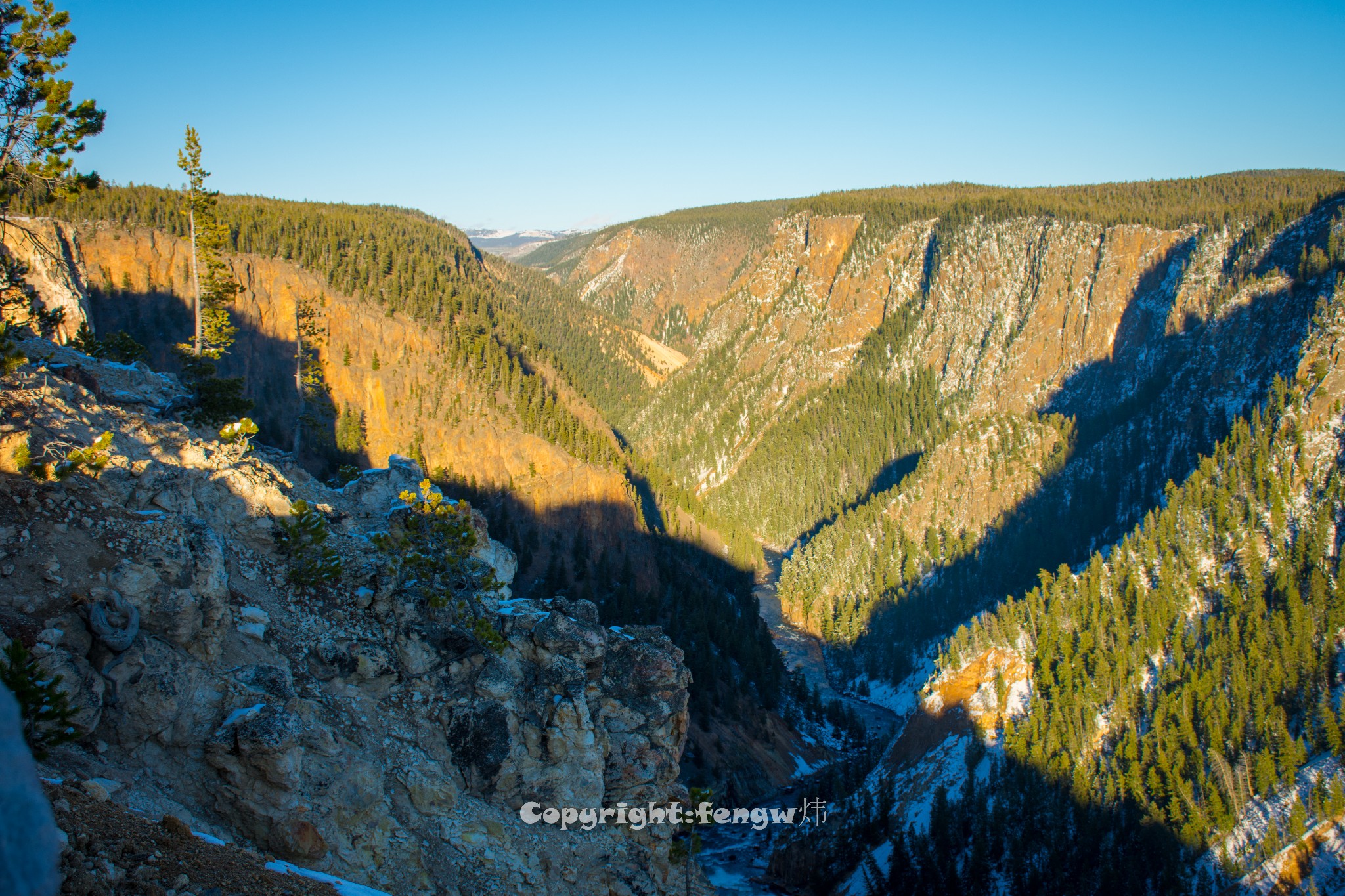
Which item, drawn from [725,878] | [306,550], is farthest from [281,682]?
[725,878]

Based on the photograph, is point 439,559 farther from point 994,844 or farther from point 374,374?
point 374,374

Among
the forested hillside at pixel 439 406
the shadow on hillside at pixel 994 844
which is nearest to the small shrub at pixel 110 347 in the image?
the forested hillside at pixel 439 406

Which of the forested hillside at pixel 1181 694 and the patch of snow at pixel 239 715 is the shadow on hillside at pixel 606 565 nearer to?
the forested hillside at pixel 1181 694

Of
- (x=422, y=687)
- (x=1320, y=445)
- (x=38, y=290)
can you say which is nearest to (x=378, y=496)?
(x=422, y=687)

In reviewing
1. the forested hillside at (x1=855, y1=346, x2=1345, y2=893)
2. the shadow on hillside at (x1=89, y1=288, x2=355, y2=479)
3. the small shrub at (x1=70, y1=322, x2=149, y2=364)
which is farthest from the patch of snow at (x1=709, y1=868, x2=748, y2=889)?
the small shrub at (x1=70, y1=322, x2=149, y2=364)

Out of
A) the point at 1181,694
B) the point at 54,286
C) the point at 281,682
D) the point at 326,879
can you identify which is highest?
the point at 54,286

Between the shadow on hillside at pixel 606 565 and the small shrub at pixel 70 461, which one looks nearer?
the small shrub at pixel 70 461

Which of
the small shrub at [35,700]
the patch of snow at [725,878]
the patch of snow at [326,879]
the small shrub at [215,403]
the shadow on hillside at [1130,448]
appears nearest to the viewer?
the small shrub at [35,700]
